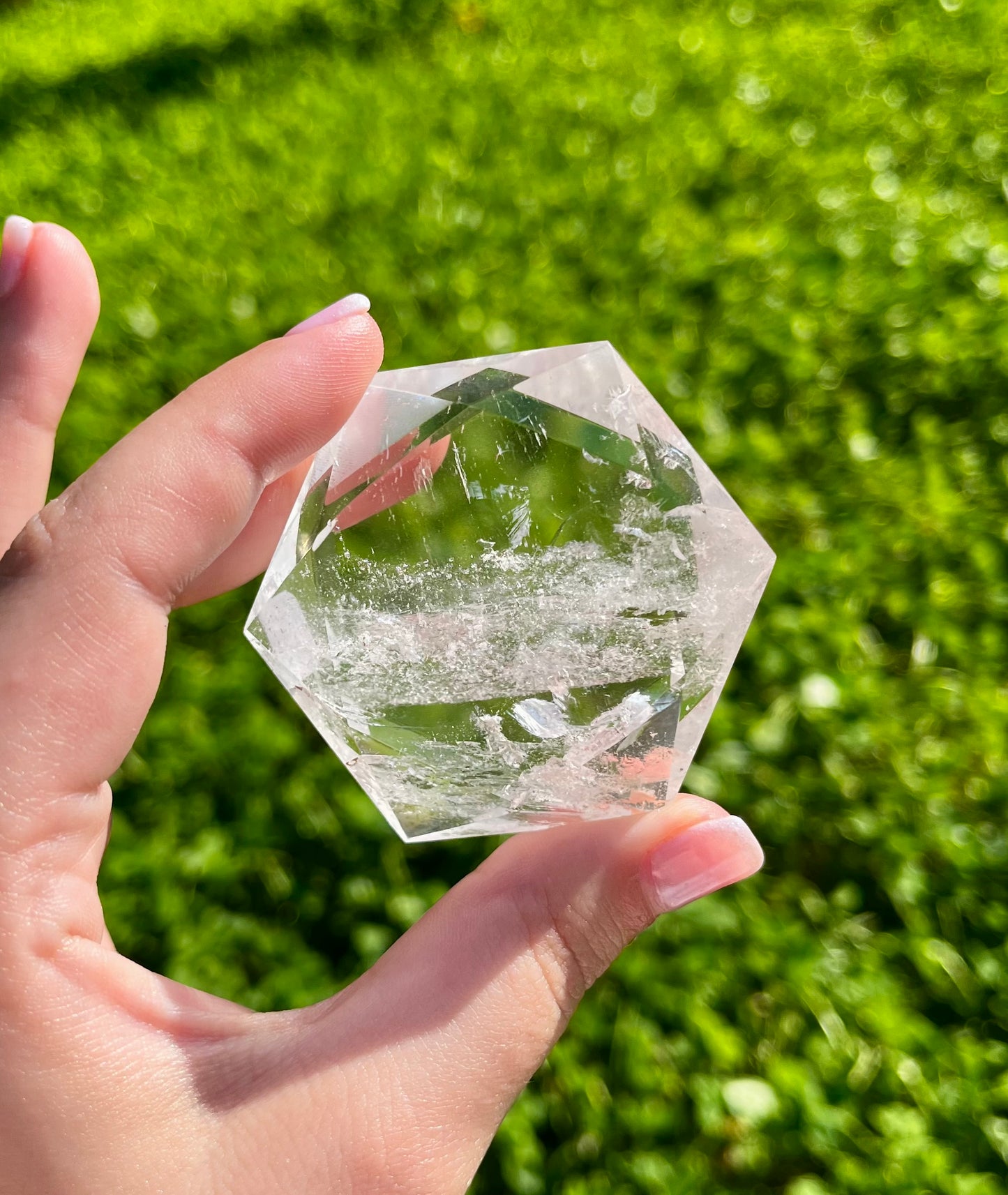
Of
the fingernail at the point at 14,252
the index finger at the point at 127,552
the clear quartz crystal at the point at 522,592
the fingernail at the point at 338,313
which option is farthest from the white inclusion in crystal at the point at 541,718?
the fingernail at the point at 14,252

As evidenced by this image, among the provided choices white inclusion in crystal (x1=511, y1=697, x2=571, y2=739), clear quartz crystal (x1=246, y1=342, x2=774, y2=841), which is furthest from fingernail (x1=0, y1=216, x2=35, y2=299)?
white inclusion in crystal (x1=511, y1=697, x2=571, y2=739)

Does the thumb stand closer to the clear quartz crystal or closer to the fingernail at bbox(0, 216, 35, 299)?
the clear quartz crystal

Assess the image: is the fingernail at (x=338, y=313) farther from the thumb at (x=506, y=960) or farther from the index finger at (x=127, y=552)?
the thumb at (x=506, y=960)

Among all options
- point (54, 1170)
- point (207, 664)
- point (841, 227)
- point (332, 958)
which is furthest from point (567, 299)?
point (54, 1170)

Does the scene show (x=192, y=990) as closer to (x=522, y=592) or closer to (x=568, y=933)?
(x=568, y=933)

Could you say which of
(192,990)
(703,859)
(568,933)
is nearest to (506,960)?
(568,933)

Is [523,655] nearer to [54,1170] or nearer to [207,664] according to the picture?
[54,1170]
